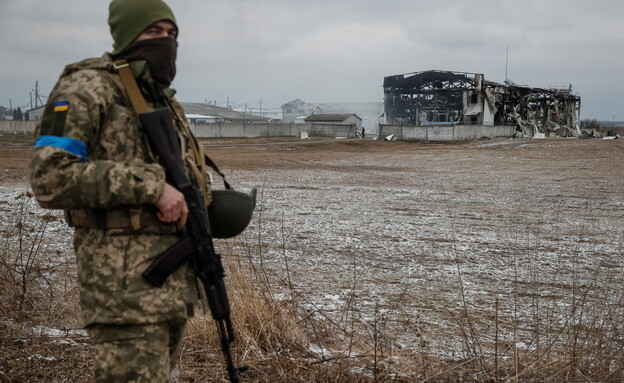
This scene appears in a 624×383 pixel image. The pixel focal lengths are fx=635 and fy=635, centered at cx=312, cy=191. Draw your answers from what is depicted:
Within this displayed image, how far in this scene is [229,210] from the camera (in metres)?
2.54

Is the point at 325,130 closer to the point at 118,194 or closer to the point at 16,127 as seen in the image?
the point at 16,127

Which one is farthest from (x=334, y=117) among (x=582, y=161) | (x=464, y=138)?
(x=582, y=161)

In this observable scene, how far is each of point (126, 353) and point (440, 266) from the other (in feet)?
18.6

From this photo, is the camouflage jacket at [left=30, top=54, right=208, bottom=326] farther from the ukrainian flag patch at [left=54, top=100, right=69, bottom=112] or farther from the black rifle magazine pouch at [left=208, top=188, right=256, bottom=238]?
the black rifle magazine pouch at [left=208, top=188, right=256, bottom=238]

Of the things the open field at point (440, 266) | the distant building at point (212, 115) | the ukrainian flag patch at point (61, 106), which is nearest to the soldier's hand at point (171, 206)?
the ukrainian flag patch at point (61, 106)

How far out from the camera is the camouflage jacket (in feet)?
6.74

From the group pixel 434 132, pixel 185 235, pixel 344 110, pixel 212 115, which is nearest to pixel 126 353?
pixel 185 235

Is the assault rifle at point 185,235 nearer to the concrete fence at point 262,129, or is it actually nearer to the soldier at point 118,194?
the soldier at point 118,194

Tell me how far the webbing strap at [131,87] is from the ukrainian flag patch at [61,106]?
22cm

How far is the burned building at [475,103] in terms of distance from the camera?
55.2 m

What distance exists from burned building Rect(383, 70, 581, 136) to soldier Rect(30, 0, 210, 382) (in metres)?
53.2

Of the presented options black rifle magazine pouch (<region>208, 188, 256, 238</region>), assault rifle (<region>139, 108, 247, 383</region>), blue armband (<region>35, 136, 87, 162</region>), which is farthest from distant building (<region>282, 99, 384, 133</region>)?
blue armband (<region>35, 136, 87, 162</region>)

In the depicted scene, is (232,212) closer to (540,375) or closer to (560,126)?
(540,375)

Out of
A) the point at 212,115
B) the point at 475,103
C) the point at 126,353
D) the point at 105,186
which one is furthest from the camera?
the point at 212,115
